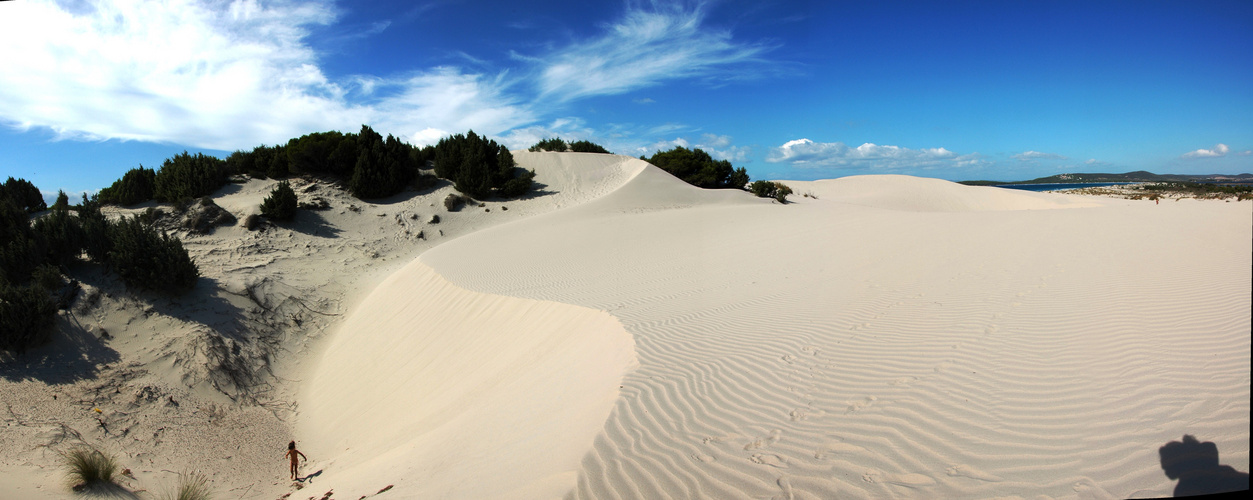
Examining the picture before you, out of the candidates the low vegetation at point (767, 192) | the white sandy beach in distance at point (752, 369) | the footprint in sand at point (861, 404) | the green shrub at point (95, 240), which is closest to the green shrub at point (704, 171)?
the low vegetation at point (767, 192)

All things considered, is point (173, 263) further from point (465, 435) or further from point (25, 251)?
point (465, 435)

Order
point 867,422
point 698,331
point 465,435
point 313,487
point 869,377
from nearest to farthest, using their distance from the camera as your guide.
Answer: point 867,422 < point 869,377 < point 465,435 < point 313,487 < point 698,331

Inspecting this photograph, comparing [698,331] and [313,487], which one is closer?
[313,487]

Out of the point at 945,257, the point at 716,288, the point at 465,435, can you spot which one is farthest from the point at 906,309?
the point at 465,435

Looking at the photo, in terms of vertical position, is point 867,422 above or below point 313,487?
above

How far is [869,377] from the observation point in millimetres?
4262

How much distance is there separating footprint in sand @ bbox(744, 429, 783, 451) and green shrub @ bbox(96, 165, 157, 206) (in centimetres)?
2035

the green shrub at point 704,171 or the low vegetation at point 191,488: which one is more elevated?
the green shrub at point 704,171

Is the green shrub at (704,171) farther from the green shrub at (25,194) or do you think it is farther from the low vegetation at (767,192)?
the green shrub at (25,194)

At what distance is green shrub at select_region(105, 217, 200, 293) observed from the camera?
902 centimetres

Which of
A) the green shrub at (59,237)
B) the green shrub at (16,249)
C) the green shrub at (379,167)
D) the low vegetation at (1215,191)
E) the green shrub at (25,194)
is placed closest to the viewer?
the green shrub at (16,249)

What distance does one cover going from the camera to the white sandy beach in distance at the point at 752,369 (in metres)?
3.15

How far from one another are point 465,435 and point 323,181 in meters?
18.9

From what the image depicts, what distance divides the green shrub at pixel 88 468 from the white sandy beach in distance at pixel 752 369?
0.57 ft
